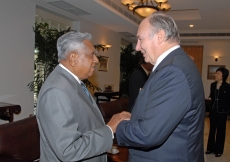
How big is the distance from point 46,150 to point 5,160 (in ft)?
1.91

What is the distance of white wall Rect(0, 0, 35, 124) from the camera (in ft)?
14.3

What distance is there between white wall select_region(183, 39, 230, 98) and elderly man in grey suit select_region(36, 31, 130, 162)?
33.3 ft

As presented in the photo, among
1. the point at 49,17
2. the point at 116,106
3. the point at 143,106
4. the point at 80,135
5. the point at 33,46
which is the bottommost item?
the point at 116,106

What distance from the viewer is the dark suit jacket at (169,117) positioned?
1062 millimetres

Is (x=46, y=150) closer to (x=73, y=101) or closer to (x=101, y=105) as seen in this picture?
(x=73, y=101)

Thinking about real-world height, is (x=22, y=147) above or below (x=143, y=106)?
below

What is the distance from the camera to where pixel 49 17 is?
18.8ft

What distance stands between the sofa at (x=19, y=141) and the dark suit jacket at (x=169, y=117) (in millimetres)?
1184

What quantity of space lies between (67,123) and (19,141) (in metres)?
1.23

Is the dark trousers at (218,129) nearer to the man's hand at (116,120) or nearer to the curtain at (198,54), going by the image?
the man's hand at (116,120)

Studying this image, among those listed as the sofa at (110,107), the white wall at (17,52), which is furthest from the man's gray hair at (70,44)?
the white wall at (17,52)

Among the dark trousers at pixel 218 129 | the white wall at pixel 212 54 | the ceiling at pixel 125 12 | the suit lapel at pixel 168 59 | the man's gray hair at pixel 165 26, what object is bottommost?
the dark trousers at pixel 218 129

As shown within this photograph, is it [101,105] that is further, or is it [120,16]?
[120,16]

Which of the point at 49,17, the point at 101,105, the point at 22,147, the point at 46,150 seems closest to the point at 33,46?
the point at 49,17
